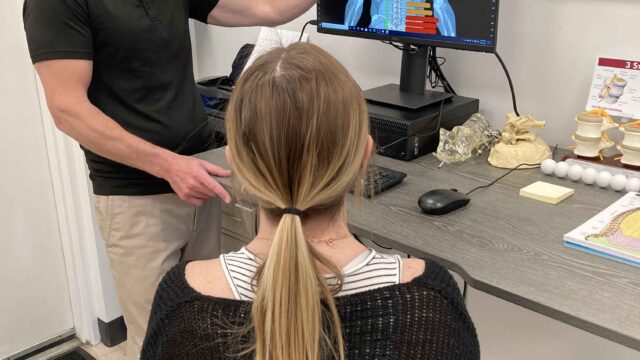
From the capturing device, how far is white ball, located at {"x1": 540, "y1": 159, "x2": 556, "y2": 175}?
1.44 metres

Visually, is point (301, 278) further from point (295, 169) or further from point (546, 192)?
point (546, 192)

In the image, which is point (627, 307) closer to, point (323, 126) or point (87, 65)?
point (323, 126)

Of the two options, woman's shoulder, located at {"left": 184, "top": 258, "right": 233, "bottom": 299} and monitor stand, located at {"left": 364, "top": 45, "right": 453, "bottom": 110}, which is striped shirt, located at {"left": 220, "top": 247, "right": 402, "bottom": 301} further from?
monitor stand, located at {"left": 364, "top": 45, "right": 453, "bottom": 110}

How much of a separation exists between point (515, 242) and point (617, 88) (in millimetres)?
655

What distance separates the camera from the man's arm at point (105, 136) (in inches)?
51.9

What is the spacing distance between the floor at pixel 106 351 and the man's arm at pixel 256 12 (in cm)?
136

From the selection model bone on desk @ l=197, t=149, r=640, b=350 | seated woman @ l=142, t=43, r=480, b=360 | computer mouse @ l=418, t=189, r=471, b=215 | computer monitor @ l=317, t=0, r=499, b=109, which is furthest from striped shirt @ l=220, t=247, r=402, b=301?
computer monitor @ l=317, t=0, r=499, b=109

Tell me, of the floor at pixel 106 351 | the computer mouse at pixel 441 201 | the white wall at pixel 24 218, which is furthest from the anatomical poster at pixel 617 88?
the floor at pixel 106 351

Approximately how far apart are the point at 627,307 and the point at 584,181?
56cm

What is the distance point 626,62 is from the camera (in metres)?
1.49

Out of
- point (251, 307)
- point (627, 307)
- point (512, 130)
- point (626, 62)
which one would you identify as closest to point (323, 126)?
point (251, 307)

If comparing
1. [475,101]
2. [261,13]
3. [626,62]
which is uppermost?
[261,13]

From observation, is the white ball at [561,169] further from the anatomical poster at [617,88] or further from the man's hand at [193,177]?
the man's hand at [193,177]

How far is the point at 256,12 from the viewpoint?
176cm
